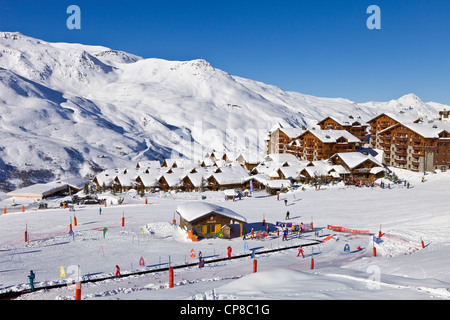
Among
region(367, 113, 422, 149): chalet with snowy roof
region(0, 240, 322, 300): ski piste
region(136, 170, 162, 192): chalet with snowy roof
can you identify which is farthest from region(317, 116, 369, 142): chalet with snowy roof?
region(0, 240, 322, 300): ski piste

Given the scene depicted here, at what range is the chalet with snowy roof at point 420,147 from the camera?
6091cm

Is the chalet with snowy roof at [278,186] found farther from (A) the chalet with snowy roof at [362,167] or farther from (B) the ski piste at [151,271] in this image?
(B) the ski piste at [151,271]

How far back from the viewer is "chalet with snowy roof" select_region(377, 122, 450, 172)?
60906mm

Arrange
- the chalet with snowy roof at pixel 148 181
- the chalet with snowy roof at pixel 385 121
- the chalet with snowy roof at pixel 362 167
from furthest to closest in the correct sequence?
the chalet with snowy roof at pixel 385 121 → the chalet with snowy roof at pixel 148 181 → the chalet with snowy roof at pixel 362 167

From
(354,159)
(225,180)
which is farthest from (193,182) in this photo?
(354,159)

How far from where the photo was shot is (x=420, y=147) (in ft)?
202

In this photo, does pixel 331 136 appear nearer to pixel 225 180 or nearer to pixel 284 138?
pixel 284 138

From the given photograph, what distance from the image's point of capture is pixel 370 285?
12531mm

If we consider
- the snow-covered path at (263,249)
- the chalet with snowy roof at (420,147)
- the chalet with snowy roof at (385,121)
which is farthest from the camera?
the chalet with snowy roof at (385,121)

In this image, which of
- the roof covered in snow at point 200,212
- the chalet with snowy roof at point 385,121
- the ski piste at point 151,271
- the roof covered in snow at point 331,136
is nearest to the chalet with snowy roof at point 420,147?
the roof covered in snow at point 331,136

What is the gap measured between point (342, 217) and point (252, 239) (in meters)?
12.1
